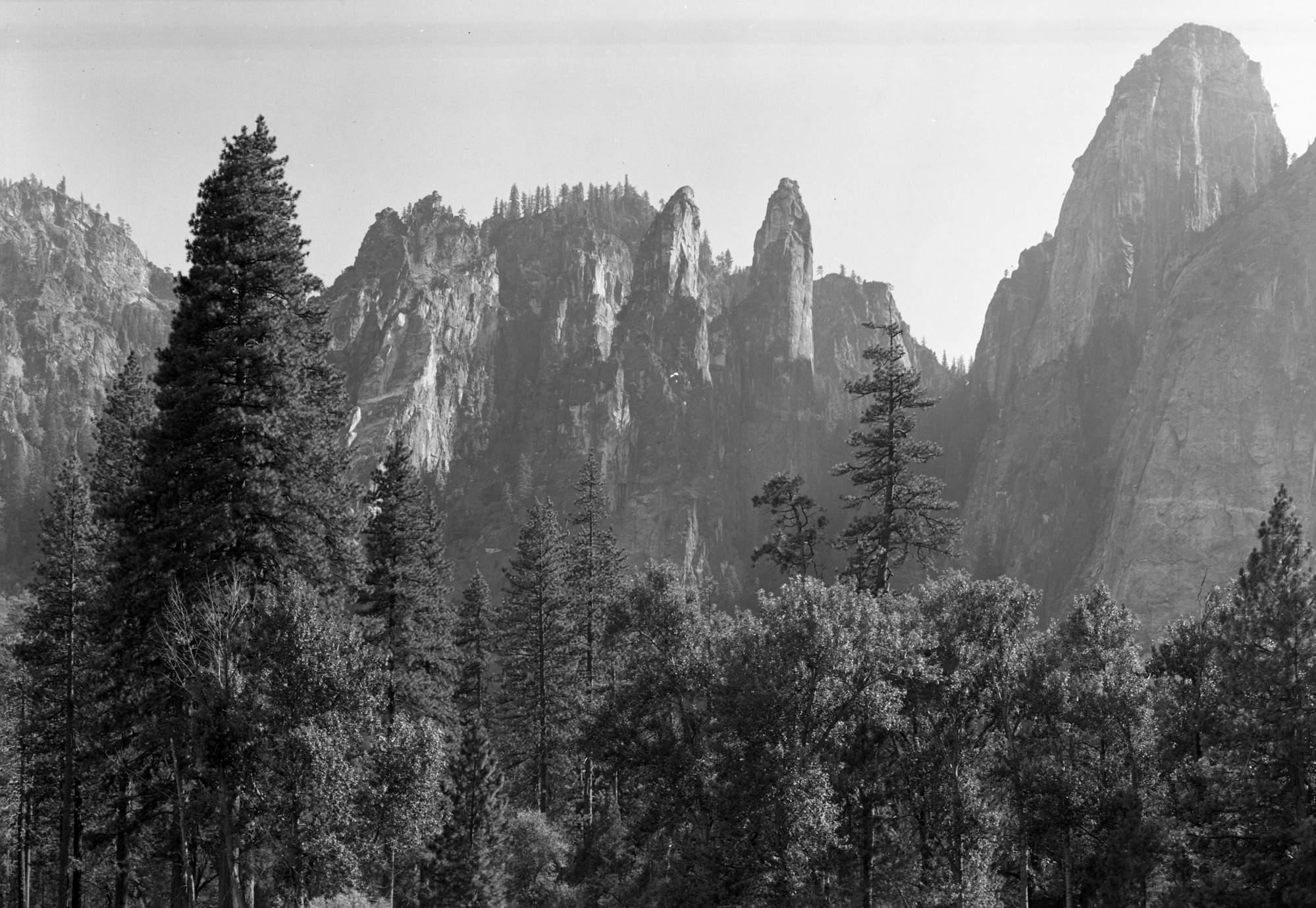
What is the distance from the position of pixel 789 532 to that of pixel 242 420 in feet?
81.6

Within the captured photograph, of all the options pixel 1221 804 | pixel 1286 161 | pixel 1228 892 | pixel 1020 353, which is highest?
pixel 1286 161

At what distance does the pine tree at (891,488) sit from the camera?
34375mm

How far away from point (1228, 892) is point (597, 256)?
6813 inches

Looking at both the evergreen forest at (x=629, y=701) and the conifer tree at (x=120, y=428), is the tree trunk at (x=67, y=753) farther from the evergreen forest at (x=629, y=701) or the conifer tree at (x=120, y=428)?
the conifer tree at (x=120, y=428)

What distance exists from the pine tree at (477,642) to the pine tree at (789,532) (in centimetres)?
2008

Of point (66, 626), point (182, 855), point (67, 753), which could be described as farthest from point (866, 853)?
point (66, 626)

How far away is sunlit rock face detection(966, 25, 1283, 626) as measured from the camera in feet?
453

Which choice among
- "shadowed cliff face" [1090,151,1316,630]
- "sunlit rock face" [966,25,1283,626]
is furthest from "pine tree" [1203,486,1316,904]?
"sunlit rock face" [966,25,1283,626]

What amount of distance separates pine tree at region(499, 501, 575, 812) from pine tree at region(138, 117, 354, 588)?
28391 millimetres

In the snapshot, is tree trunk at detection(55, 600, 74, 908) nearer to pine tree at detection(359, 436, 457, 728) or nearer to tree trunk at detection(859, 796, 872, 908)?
pine tree at detection(359, 436, 457, 728)

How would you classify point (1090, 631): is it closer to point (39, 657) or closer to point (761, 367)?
point (39, 657)

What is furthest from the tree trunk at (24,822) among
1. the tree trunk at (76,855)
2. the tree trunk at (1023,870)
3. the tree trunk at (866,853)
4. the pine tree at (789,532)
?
the tree trunk at (1023,870)

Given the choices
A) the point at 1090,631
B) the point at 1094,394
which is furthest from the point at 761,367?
the point at 1090,631

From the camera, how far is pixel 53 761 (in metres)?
34.7
